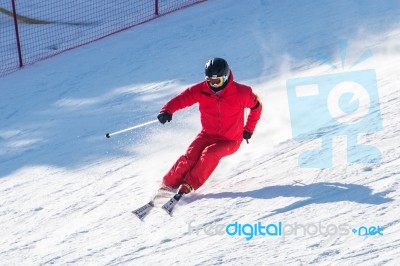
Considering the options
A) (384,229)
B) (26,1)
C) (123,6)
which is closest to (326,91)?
(384,229)

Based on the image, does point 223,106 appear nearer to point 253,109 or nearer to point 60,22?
point 253,109

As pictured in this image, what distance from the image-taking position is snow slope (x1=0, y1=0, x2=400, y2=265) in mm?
6457

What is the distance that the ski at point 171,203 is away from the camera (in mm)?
7117

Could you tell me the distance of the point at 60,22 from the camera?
1455 centimetres

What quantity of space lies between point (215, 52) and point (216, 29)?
37.4 inches

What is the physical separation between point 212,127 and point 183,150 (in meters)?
1.05

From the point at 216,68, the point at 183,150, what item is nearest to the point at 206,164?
the point at 216,68

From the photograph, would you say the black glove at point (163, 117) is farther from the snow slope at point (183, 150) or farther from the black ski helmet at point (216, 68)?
the snow slope at point (183, 150)

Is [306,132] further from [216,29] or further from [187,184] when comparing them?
[216,29]

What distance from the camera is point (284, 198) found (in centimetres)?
700

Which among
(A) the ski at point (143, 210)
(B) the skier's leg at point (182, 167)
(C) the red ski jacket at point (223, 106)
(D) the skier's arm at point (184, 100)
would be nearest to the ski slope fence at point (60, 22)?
(D) the skier's arm at point (184, 100)

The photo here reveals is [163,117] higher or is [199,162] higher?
[163,117]

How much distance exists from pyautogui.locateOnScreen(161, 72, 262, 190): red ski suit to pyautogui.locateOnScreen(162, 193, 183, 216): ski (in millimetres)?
A: 181

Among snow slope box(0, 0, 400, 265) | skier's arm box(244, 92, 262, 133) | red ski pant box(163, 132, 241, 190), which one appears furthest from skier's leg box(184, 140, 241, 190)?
skier's arm box(244, 92, 262, 133)
